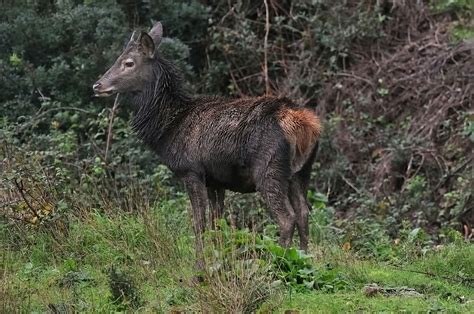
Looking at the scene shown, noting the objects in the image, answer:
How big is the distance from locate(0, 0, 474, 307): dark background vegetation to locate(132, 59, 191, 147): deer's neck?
2.77 feet

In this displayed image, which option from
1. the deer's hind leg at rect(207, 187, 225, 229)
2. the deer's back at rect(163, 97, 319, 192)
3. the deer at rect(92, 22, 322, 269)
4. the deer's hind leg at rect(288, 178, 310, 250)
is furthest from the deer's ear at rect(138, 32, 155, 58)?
the deer's hind leg at rect(288, 178, 310, 250)

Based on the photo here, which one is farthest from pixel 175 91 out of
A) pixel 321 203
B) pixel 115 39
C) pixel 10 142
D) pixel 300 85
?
pixel 300 85

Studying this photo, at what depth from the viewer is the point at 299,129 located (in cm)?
1009

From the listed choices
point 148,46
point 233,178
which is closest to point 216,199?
point 233,178

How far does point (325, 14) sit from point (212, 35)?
199 cm

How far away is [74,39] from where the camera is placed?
53.1ft

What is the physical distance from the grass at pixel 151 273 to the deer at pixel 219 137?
526 mm

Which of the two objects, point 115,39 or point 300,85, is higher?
point 115,39

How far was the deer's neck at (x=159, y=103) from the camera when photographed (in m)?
11.0

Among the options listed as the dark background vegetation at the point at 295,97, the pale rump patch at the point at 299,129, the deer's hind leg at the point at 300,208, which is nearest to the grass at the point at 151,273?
the deer's hind leg at the point at 300,208

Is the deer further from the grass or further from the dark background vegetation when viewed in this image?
the dark background vegetation

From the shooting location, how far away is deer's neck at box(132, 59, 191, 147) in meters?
11.0

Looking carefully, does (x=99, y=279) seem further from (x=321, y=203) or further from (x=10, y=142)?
(x=321, y=203)

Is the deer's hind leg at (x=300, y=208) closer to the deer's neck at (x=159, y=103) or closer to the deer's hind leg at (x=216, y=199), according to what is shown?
the deer's hind leg at (x=216, y=199)
